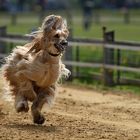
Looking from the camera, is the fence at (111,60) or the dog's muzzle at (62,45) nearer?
the dog's muzzle at (62,45)

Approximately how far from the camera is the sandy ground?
882cm

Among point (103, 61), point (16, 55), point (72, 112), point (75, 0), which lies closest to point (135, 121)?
point (72, 112)

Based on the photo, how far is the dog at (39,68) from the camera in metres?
9.25

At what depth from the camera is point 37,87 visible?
9.70 m

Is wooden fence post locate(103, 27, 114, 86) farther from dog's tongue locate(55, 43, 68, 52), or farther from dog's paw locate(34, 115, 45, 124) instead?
dog's tongue locate(55, 43, 68, 52)

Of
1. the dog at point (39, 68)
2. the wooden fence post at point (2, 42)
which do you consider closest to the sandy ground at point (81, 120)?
the dog at point (39, 68)

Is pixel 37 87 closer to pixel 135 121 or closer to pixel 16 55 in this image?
pixel 16 55

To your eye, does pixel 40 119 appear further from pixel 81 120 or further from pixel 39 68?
pixel 81 120

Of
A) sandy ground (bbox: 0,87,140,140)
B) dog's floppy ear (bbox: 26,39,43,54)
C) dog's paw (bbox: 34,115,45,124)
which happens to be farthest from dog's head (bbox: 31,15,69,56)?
sandy ground (bbox: 0,87,140,140)

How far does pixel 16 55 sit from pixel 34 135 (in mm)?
1540

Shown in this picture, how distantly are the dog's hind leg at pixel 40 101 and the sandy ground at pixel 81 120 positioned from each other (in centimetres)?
11

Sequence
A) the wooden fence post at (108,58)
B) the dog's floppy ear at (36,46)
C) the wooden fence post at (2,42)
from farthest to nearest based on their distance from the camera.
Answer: the wooden fence post at (2,42), the wooden fence post at (108,58), the dog's floppy ear at (36,46)

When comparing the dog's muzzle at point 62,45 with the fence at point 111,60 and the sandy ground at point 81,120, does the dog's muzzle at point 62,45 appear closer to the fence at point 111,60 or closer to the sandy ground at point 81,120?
the sandy ground at point 81,120

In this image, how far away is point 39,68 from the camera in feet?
30.6
